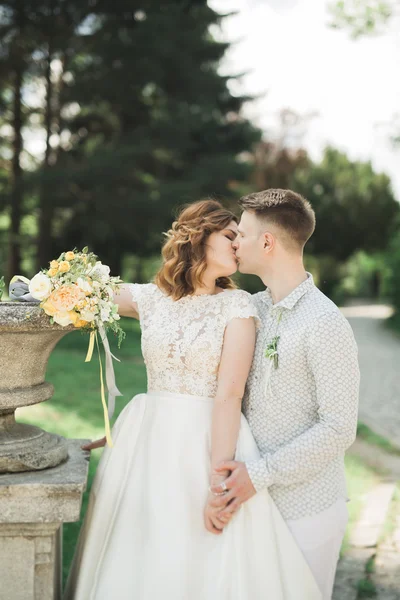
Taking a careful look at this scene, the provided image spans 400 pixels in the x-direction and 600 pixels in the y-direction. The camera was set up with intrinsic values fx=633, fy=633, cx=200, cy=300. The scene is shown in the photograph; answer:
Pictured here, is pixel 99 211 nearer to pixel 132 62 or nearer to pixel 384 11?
pixel 132 62

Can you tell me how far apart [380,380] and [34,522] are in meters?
9.19

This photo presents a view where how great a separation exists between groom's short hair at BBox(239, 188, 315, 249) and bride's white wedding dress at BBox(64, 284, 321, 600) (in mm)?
317

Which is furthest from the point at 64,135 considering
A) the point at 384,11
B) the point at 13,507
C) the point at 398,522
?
the point at 13,507

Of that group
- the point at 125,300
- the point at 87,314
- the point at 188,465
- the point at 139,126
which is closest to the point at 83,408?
the point at 125,300

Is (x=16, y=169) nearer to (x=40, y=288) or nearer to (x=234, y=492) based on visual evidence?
(x=40, y=288)

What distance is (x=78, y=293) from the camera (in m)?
2.23

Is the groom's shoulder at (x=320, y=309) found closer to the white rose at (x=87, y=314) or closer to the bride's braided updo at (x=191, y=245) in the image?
the bride's braided updo at (x=191, y=245)

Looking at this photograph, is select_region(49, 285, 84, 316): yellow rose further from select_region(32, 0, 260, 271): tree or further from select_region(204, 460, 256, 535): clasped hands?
select_region(32, 0, 260, 271): tree

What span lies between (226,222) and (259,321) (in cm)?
44

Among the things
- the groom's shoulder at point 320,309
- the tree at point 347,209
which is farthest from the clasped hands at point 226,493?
the tree at point 347,209

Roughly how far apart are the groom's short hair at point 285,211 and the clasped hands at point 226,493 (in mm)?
934

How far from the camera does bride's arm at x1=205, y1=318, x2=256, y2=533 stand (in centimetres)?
238

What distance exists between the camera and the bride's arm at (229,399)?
2.38 meters

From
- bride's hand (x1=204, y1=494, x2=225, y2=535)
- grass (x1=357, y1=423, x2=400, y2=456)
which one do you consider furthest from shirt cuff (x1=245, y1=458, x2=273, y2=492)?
grass (x1=357, y1=423, x2=400, y2=456)
